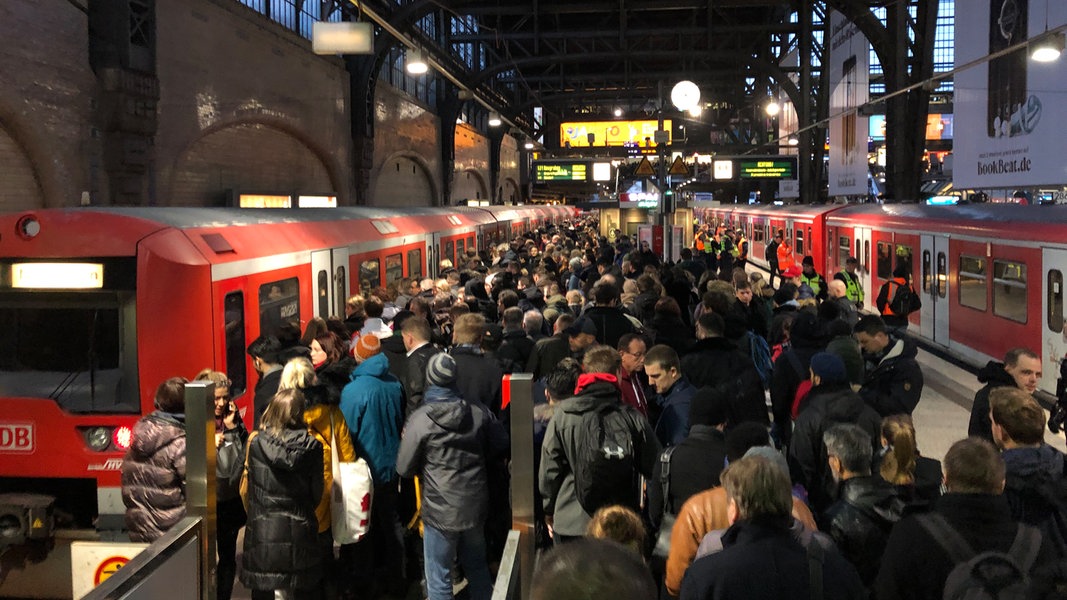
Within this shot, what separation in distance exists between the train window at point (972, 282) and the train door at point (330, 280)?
862 cm

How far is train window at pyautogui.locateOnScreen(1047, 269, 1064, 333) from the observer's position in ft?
33.6

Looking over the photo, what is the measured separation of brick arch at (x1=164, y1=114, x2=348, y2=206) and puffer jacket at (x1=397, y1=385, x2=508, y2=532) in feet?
35.8

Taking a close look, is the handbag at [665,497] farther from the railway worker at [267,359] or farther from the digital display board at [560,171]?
the digital display board at [560,171]

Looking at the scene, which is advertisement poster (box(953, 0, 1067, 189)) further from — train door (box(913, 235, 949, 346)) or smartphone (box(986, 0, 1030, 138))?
train door (box(913, 235, 949, 346))

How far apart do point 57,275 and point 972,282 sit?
Result: 38.6ft

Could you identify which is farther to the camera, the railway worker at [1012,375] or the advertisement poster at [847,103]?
the advertisement poster at [847,103]

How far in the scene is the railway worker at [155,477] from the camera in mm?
4527

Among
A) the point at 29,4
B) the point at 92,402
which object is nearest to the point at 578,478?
the point at 92,402

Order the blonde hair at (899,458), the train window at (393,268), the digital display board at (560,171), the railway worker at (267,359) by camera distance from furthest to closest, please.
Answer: the digital display board at (560,171), the train window at (393,268), the railway worker at (267,359), the blonde hair at (899,458)

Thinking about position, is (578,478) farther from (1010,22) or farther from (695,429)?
(1010,22)

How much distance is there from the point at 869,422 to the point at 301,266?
5.68 metres

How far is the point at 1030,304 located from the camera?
1102 centimetres

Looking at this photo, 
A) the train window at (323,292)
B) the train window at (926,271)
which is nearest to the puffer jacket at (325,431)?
the train window at (323,292)

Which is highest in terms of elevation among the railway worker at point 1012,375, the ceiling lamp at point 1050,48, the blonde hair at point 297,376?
the ceiling lamp at point 1050,48
